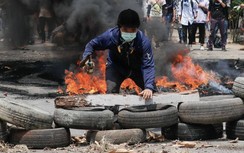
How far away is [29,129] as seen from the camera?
637 centimetres

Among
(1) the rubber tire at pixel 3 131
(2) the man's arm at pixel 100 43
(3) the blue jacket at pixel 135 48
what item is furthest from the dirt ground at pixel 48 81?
(2) the man's arm at pixel 100 43

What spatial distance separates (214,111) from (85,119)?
1539 mm

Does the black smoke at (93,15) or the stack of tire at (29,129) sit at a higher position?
the black smoke at (93,15)

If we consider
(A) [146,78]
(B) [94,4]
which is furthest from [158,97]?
(B) [94,4]

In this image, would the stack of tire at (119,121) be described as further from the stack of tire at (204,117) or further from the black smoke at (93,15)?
the black smoke at (93,15)

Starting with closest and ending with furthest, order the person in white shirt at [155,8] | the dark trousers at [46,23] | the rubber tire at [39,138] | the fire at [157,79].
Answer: the rubber tire at [39,138]
the fire at [157,79]
the dark trousers at [46,23]
the person in white shirt at [155,8]

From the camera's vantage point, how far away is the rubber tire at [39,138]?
6293mm

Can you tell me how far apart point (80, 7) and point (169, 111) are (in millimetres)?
8722

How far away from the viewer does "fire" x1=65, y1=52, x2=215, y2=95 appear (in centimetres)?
959

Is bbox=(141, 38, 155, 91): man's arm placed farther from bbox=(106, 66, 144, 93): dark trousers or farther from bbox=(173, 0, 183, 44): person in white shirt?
bbox=(173, 0, 183, 44): person in white shirt

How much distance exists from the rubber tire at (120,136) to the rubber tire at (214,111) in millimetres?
652

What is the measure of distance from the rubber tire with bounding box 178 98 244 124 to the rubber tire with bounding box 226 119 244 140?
80 mm

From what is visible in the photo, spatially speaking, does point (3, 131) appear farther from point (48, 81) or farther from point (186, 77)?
point (48, 81)

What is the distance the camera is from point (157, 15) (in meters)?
18.2
